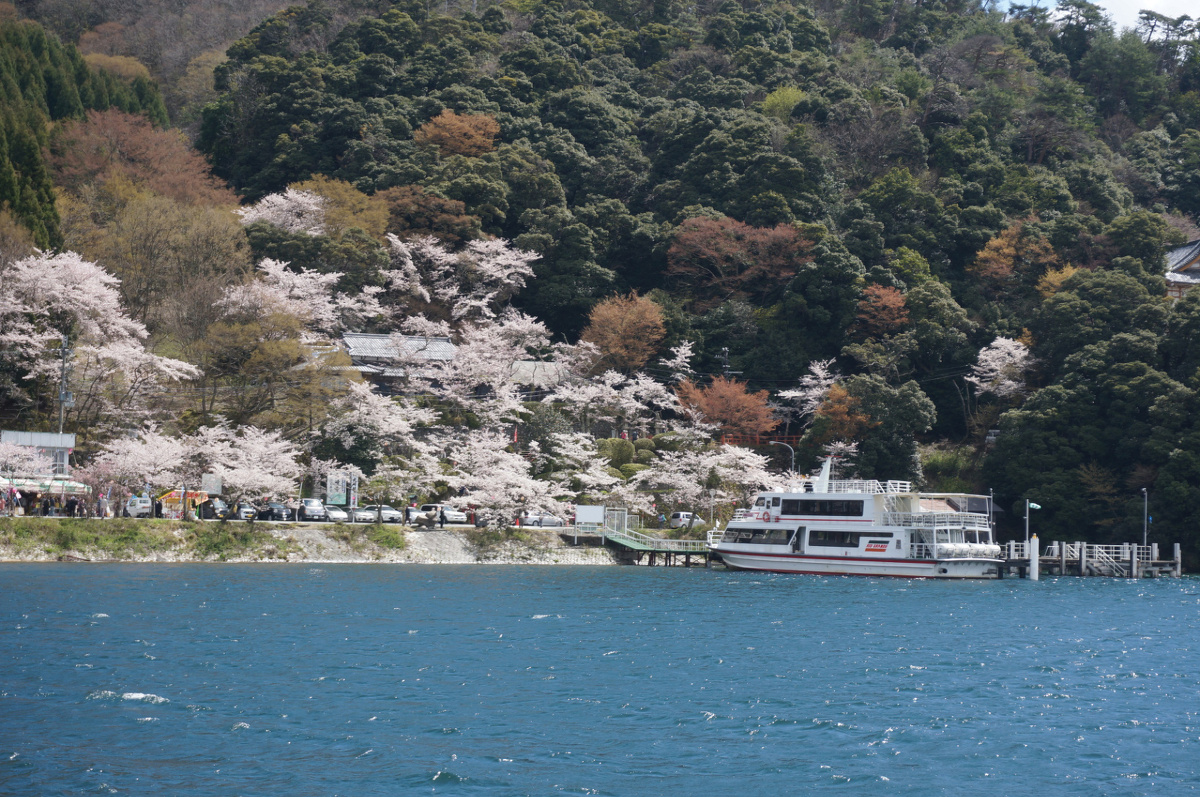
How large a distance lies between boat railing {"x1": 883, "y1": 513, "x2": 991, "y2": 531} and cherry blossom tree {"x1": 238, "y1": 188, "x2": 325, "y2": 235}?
35.6m

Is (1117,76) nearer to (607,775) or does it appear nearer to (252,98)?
(252,98)

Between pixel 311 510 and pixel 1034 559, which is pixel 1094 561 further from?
pixel 311 510

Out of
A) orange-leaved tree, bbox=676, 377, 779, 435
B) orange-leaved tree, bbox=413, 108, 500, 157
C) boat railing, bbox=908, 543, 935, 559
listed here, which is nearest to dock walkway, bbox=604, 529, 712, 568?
orange-leaved tree, bbox=676, 377, 779, 435

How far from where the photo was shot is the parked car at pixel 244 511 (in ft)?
142

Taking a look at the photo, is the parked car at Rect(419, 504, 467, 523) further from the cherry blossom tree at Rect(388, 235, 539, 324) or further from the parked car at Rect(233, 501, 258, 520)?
the cherry blossom tree at Rect(388, 235, 539, 324)

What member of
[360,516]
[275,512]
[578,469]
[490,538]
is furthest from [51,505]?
[578,469]

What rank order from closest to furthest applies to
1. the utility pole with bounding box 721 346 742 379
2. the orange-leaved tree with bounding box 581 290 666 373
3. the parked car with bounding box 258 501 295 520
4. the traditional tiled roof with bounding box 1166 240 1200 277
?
the parked car with bounding box 258 501 295 520 < the utility pole with bounding box 721 346 742 379 < the orange-leaved tree with bounding box 581 290 666 373 < the traditional tiled roof with bounding box 1166 240 1200 277

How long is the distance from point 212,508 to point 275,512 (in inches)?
105

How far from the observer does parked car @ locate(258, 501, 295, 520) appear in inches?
1770

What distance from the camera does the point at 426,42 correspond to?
83688mm

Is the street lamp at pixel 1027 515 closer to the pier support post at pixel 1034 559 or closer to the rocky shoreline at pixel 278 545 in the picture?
the pier support post at pixel 1034 559

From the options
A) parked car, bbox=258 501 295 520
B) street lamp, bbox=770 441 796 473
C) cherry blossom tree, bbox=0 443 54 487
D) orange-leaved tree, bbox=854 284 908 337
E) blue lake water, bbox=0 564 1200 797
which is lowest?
blue lake water, bbox=0 564 1200 797

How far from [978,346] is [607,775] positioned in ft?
169

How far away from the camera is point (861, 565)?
4741cm
